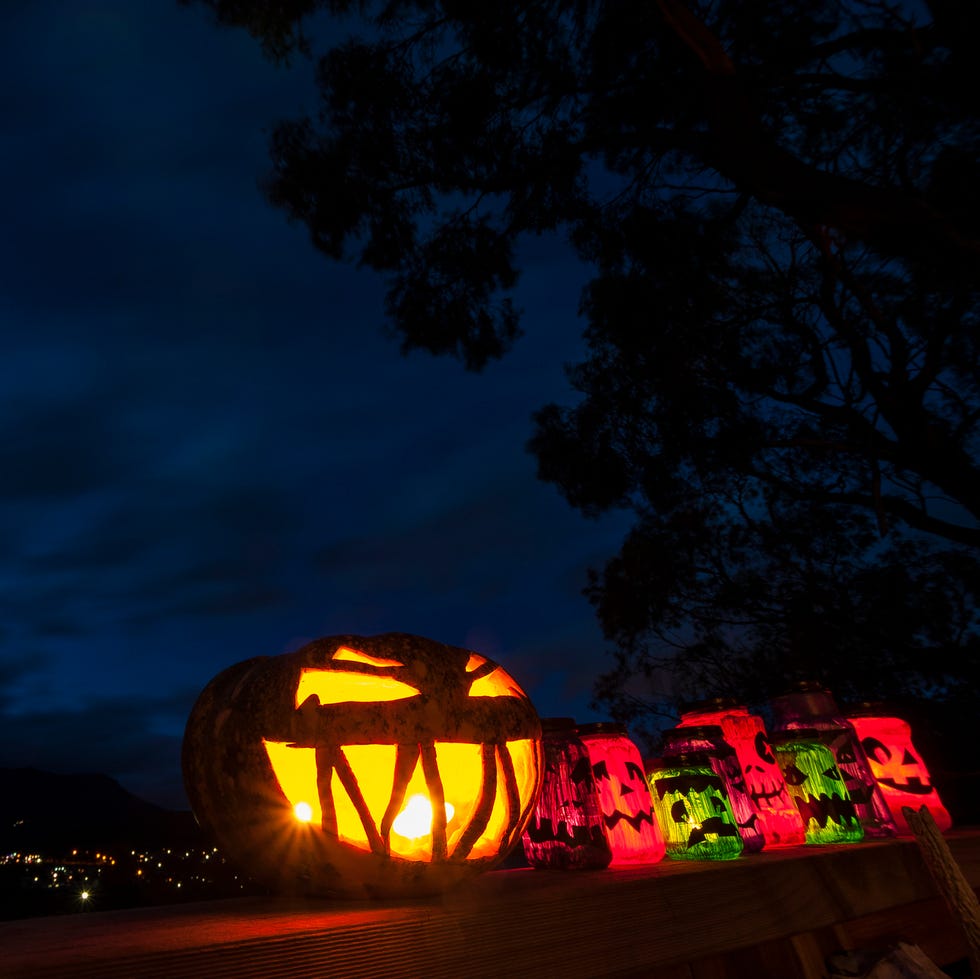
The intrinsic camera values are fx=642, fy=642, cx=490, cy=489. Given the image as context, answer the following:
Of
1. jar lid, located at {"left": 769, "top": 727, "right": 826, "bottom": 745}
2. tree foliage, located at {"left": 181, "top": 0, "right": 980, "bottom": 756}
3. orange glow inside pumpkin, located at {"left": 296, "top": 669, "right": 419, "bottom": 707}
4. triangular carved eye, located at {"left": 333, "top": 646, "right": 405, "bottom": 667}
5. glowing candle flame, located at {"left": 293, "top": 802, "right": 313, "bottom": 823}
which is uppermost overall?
tree foliage, located at {"left": 181, "top": 0, "right": 980, "bottom": 756}

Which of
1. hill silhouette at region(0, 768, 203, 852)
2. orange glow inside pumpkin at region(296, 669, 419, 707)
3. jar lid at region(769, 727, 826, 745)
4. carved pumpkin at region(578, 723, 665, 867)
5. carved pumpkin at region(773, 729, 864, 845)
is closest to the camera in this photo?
orange glow inside pumpkin at region(296, 669, 419, 707)

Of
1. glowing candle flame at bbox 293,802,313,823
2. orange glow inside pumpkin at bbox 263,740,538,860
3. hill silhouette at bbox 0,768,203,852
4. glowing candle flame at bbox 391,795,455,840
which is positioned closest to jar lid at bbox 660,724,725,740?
orange glow inside pumpkin at bbox 263,740,538,860

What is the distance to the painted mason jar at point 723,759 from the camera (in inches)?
65.6

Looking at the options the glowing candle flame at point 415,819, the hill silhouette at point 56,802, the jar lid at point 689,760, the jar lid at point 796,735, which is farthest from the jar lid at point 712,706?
the hill silhouette at point 56,802

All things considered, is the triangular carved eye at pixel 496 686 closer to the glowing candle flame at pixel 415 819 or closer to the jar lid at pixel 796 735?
the glowing candle flame at pixel 415 819

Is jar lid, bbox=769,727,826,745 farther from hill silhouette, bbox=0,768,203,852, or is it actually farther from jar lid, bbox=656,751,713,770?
hill silhouette, bbox=0,768,203,852

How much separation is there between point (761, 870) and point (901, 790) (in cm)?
108

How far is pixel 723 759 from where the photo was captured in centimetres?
173

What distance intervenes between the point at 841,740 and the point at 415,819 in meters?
1.34

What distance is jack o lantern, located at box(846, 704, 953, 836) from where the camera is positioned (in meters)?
1.93

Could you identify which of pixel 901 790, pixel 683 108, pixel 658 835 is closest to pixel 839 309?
pixel 683 108

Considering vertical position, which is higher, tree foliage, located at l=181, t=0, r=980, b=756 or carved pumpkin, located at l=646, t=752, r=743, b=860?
tree foliage, located at l=181, t=0, r=980, b=756

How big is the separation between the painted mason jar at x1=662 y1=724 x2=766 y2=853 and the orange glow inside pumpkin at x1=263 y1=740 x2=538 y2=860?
2.12 feet

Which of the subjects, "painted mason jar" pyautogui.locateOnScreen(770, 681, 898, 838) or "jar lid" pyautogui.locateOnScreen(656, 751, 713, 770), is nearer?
"jar lid" pyautogui.locateOnScreen(656, 751, 713, 770)
